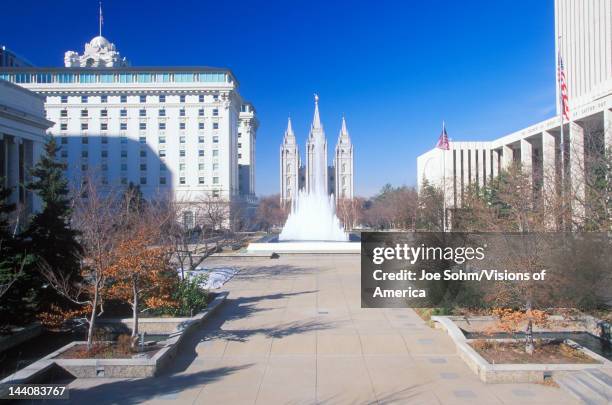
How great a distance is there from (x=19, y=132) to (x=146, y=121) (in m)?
28.4

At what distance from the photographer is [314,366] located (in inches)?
404

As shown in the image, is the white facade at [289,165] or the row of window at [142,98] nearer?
the row of window at [142,98]

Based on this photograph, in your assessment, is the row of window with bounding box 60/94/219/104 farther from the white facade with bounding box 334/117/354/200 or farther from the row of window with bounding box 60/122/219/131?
the white facade with bounding box 334/117/354/200

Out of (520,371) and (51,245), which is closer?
(520,371)

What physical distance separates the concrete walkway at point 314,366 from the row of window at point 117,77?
57940 mm

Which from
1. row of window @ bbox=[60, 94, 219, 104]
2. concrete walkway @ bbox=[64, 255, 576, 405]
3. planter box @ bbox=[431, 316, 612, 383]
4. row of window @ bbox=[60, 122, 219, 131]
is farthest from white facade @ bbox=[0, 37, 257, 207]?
planter box @ bbox=[431, 316, 612, 383]

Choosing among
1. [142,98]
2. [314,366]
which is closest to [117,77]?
[142,98]

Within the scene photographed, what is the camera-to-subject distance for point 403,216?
2098 inches

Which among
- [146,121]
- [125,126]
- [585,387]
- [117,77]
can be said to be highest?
[117,77]

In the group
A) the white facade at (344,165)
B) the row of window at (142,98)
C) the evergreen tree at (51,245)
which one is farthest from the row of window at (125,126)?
the white facade at (344,165)

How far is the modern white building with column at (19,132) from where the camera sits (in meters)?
40.1

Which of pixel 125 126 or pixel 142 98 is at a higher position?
pixel 142 98

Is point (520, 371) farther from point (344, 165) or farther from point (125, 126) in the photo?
point (344, 165)

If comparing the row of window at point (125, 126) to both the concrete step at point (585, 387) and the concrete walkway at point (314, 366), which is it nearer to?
the concrete walkway at point (314, 366)
